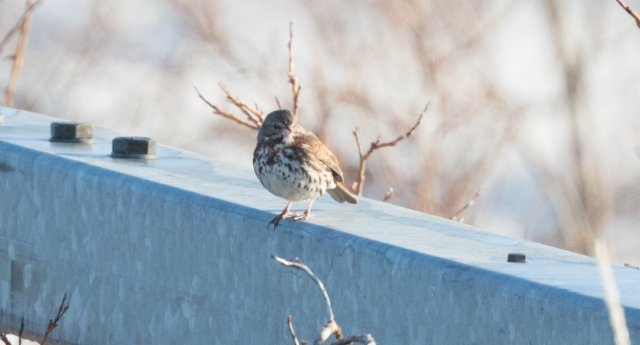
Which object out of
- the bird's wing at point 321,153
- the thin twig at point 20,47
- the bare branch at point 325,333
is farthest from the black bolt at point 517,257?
the thin twig at point 20,47

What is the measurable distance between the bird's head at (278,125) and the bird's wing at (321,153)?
140 mm

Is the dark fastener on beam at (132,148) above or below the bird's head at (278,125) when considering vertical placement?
below

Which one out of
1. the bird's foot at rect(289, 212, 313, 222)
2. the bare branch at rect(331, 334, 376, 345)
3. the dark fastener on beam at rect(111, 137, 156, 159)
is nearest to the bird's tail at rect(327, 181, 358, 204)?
the bird's foot at rect(289, 212, 313, 222)

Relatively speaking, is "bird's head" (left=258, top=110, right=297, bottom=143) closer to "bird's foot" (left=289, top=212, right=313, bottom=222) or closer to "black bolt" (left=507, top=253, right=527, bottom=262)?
"bird's foot" (left=289, top=212, right=313, bottom=222)

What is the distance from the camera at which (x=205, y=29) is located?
8.34 m

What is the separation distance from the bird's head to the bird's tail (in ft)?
0.97

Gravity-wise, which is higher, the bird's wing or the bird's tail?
the bird's wing

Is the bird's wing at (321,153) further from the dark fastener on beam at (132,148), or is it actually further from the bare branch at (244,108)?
the dark fastener on beam at (132,148)

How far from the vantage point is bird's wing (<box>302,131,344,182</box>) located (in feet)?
14.7

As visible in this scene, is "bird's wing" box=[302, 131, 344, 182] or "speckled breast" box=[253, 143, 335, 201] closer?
"speckled breast" box=[253, 143, 335, 201]

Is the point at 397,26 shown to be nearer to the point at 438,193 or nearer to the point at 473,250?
the point at 438,193

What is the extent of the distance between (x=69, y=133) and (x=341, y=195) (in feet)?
3.37

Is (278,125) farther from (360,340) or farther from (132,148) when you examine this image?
(360,340)

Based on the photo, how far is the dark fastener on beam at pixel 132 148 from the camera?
139 inches
